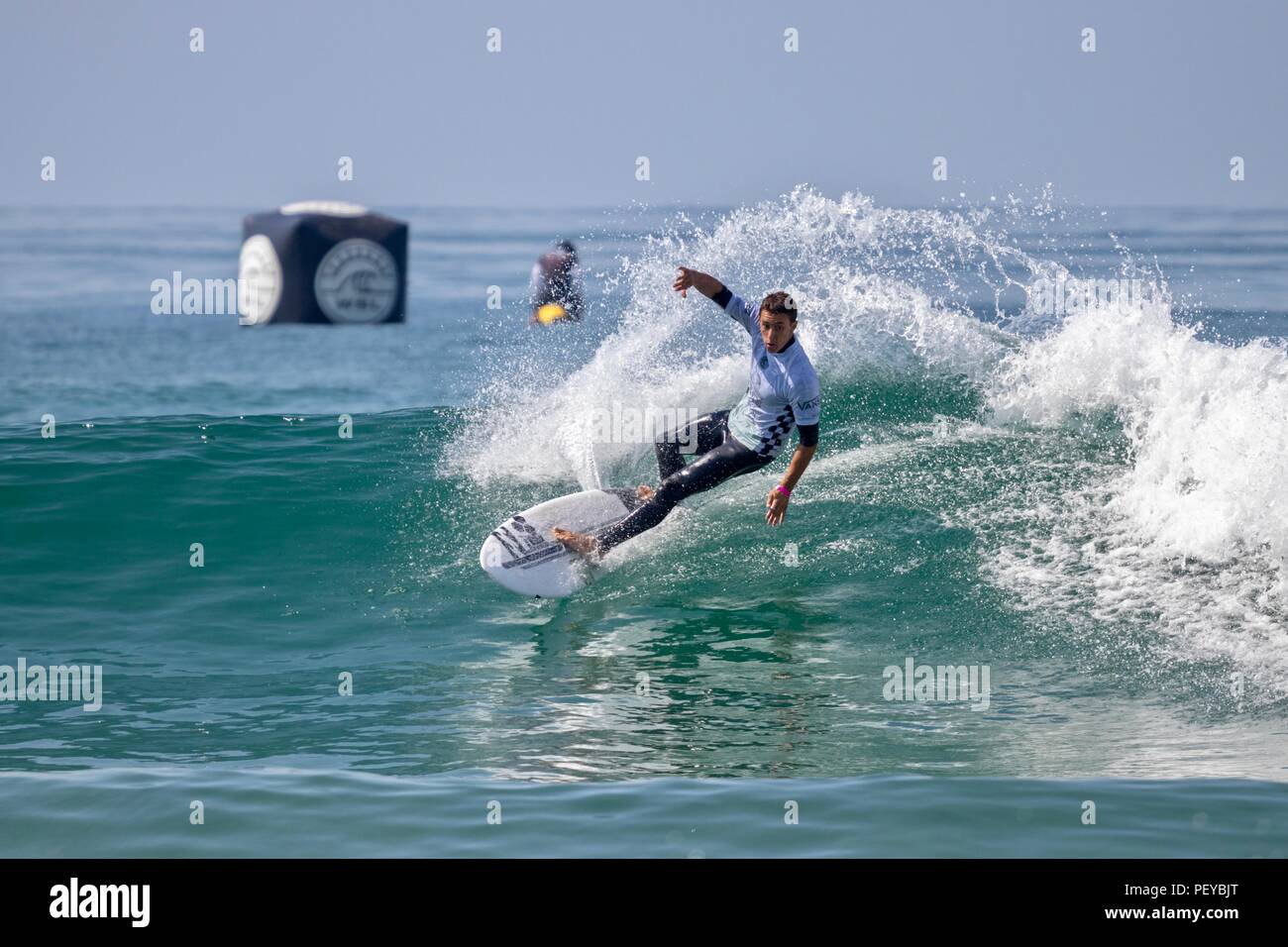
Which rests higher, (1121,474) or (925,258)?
(925,258)

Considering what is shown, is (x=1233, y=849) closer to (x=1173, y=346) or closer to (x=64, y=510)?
(x=1173, y=346)

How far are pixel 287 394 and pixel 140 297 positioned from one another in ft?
43.5

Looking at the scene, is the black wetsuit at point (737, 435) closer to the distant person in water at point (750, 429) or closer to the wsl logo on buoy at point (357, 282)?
the distant person in water at point (750, 429)

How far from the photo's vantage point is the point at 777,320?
927 centimetres

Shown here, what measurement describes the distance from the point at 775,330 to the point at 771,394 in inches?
19.9

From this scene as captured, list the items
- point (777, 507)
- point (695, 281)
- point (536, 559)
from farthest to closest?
point (536, 559) → point (695, 281) → point (777, 507)

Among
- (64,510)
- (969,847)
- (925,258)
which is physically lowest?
(969,847)

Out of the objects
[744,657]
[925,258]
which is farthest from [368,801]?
[925,258]

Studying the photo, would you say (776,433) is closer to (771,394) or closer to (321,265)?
(771,394)

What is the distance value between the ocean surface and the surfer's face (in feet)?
6.07

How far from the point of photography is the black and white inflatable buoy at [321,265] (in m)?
17.0

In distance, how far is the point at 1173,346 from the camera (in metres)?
12.2

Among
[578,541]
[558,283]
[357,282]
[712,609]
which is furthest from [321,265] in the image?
[712,609]

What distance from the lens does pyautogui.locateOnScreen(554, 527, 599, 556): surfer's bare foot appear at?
32.8 feet
